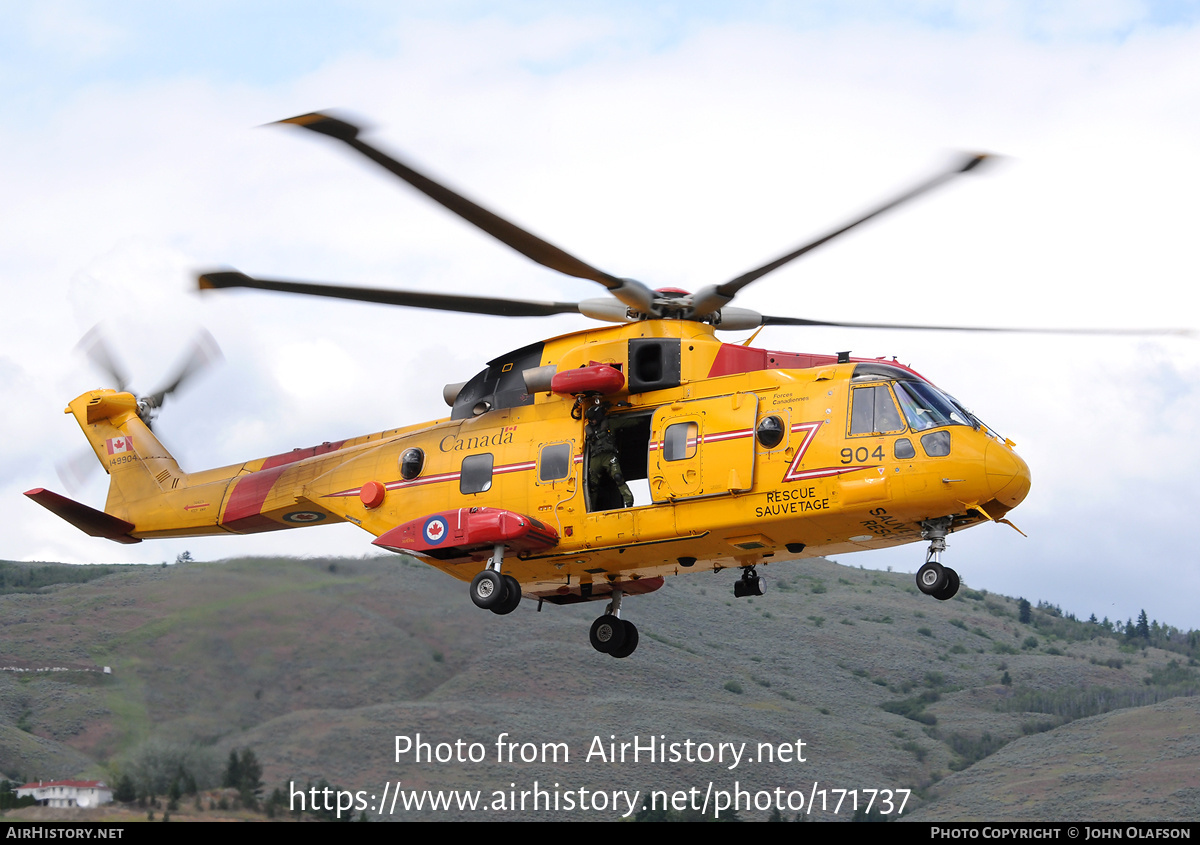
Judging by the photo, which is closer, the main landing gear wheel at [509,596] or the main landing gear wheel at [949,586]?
the main landing gear wheel at [949,586]

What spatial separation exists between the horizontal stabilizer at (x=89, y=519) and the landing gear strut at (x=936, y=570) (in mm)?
14378

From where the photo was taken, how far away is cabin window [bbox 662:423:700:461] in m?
19.0

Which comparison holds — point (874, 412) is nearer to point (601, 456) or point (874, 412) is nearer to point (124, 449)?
point (601, 456)

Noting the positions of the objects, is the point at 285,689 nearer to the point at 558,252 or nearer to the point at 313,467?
the point at 313,467

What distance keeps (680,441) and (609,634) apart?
4523mm

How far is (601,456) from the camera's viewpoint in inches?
786

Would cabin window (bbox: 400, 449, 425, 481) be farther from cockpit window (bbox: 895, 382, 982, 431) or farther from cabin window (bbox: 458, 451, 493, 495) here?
cockpit window (bbox: 895, 382, 982, 431)

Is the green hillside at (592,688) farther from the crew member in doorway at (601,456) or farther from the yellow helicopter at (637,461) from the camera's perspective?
the crew member in doorway at (601,456)

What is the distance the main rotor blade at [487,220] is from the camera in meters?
15.2

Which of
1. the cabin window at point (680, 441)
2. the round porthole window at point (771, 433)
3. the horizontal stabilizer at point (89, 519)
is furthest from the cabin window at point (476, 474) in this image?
the horizontal stabilizer at point (89, 519)

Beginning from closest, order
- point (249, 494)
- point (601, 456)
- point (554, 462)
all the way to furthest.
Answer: point (601, 456)
point (554, 462)
point (249, 494)

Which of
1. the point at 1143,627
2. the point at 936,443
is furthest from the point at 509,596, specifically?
the point at 1143,627

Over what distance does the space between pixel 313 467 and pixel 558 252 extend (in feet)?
22.0
